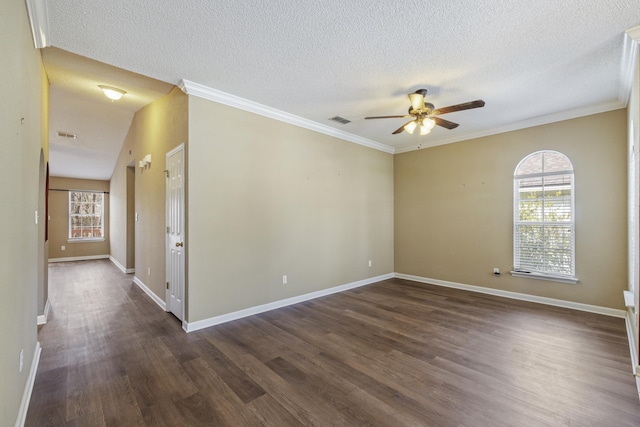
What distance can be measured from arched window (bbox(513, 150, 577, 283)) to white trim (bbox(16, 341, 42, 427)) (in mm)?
5950

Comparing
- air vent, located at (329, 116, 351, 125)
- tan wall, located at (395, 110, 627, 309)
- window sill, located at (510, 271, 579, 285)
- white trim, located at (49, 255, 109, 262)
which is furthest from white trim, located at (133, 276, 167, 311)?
window sill, located at (510, 271, 579, 285)

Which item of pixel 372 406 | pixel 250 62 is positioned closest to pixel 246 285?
pixel 372 406

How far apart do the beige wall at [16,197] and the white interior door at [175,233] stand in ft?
4.54

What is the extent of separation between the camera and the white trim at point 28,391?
5.96ft

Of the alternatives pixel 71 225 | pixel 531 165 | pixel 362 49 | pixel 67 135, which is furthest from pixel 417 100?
pixel 71 225

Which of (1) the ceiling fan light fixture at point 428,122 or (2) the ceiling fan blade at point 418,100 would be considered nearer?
(2) the ceiling fan blade at point 418,100

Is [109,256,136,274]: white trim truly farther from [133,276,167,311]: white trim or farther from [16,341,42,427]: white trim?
[16,341,42,427]: white trim

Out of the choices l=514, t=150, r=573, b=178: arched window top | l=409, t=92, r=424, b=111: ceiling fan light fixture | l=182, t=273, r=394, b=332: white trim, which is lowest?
l=182, t=273, r=394, b=332: white trim

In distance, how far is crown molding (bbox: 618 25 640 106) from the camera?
2.35m

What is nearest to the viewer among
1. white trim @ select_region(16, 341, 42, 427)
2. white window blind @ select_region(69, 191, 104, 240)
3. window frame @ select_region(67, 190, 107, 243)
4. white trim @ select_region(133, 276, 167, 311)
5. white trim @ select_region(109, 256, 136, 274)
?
white trim @ select_region(16, 341, 42, 427)

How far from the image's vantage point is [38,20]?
2.12 meters

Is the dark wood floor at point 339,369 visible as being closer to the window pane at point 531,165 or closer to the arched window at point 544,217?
the arched window at point 544,217

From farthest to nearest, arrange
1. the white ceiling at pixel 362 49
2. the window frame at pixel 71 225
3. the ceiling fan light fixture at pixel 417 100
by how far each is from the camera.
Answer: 1. the window frame at pixel 71 225
2. the ceiling fan light fixture at pixel 417 100
3. the white ceiling at pixel 362 49

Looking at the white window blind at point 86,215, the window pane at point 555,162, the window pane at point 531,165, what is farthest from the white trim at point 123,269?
the window pane at point 555,162
